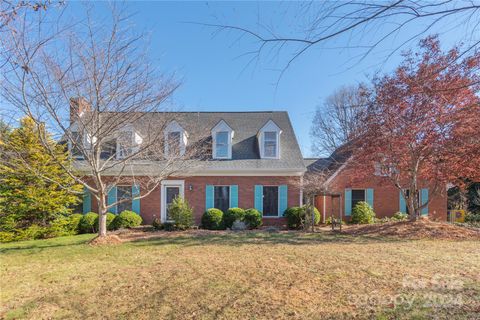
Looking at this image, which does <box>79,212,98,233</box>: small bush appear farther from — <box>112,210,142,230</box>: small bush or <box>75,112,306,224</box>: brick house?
<box>75,112,306,224</box>: brick house

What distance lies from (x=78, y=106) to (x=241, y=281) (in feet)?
23.0

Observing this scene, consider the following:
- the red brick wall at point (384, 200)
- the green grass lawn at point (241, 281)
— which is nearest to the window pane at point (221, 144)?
the red brick wall at point (384, 200)

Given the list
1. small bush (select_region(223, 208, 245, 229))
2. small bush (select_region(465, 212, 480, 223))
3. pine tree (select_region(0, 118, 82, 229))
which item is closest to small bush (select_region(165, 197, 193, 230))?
small bush (select_region(223, 208, 245, 229))

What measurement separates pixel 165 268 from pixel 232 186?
8.04 metres

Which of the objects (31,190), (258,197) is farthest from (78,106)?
(258,197)

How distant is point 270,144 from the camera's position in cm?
1426

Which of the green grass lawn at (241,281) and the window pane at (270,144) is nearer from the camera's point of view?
the green grass lawn at (241,281)

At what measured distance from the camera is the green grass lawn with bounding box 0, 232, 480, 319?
3.76 meters

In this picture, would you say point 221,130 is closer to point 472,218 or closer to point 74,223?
point 74,223

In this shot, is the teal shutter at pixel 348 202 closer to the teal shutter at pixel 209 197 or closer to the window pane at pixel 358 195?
the window pane at pixel 358 195

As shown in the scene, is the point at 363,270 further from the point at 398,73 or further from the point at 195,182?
the point at 195,182

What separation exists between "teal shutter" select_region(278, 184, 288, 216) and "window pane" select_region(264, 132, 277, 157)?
5.96 ft

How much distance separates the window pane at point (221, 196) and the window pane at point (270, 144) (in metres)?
2.86

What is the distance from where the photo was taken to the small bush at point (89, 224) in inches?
468
